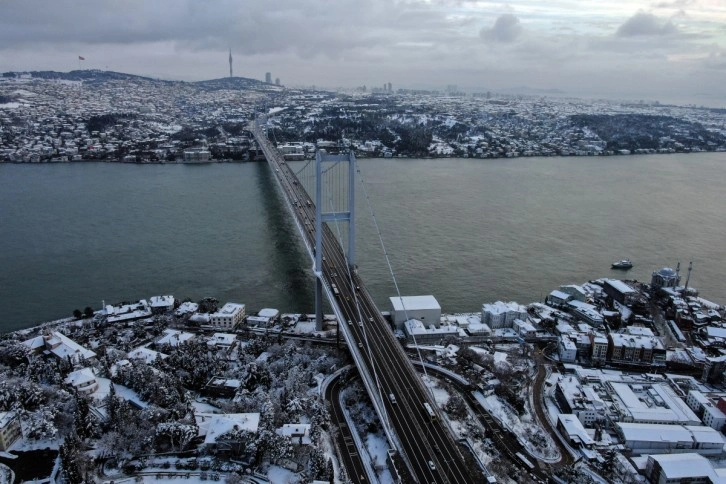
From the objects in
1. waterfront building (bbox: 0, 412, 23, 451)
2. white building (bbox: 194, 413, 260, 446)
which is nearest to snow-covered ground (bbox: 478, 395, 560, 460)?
white building (bbox: 194, 413, 260, 446)

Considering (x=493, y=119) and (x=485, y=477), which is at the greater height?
(x=493, y=119)

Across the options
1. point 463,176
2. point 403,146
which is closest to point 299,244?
point 463,176

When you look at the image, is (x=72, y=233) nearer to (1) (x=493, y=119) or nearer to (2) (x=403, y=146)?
(2) (x=403, y=146)

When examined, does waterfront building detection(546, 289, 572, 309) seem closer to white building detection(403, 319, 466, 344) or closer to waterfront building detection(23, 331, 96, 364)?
white building detection(403, 319, 466, 344)

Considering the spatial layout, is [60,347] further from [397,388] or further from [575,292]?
[575,292]

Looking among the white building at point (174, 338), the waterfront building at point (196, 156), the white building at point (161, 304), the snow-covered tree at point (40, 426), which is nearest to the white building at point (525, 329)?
the white building at point (174, 338)
